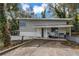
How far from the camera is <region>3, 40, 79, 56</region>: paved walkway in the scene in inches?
229

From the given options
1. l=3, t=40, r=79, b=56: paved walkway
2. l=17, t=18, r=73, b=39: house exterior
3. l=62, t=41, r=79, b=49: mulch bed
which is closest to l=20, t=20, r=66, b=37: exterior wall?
l=17, t=18, r=73, b=39: house exterior

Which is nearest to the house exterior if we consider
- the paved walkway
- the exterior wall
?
the exterior wall

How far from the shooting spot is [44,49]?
5828 mm

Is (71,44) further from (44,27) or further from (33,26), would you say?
(33,26)

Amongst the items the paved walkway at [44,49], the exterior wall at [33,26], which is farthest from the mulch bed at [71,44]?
the exterior wall at [33,26]

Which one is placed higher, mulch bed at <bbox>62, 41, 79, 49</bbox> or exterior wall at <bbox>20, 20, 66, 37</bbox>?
exterior wall at <bbox>20, 20, 66, 37</bbox>

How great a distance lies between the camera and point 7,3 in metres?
5.73

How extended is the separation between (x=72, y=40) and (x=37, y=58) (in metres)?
0.61

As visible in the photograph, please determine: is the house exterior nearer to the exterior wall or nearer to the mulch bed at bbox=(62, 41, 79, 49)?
the exterior wall

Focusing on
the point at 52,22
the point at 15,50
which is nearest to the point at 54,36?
the point at 52,22

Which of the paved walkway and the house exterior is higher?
the house exterior

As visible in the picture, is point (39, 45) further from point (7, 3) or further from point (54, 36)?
point (7, 3)

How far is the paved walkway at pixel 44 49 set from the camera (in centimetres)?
580

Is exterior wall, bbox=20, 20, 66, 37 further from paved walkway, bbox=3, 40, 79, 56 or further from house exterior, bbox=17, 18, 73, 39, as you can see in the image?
paved walkway, bbox=3, 40, 79, 56
